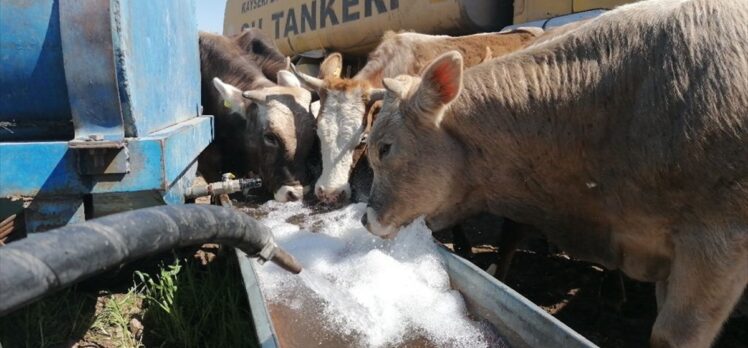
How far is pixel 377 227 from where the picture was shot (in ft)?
12.0

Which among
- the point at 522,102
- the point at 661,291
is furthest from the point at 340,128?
the point at 661,291

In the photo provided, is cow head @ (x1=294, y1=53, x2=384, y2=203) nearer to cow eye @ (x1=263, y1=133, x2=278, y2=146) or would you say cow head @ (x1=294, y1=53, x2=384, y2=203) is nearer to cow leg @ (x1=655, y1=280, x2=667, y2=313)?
cow eye @ (x1=263, y1=133, x2=278, y2=146)

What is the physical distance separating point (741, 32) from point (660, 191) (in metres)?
0.78

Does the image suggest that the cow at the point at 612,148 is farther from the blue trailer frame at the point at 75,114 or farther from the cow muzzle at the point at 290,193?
the blue trailer frame at the point at 75,114

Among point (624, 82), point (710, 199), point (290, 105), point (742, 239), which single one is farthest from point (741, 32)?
point (290, 105)

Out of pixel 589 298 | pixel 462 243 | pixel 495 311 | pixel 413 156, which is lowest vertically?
pixel 589 298

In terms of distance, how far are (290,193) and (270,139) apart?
23.1 inches

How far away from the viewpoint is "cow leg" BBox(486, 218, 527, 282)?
4.48 m

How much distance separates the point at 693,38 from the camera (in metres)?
2.65

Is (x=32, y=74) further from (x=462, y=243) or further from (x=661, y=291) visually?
(x=462, y=243)

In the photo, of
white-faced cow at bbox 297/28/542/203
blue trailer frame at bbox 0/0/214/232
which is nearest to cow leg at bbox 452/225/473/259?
white-faced cow at bbox 297/28/542/203

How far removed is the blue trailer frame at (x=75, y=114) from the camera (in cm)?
245

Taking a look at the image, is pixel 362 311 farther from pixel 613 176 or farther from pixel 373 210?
pixel 613 176

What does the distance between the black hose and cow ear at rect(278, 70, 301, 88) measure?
161 inches
